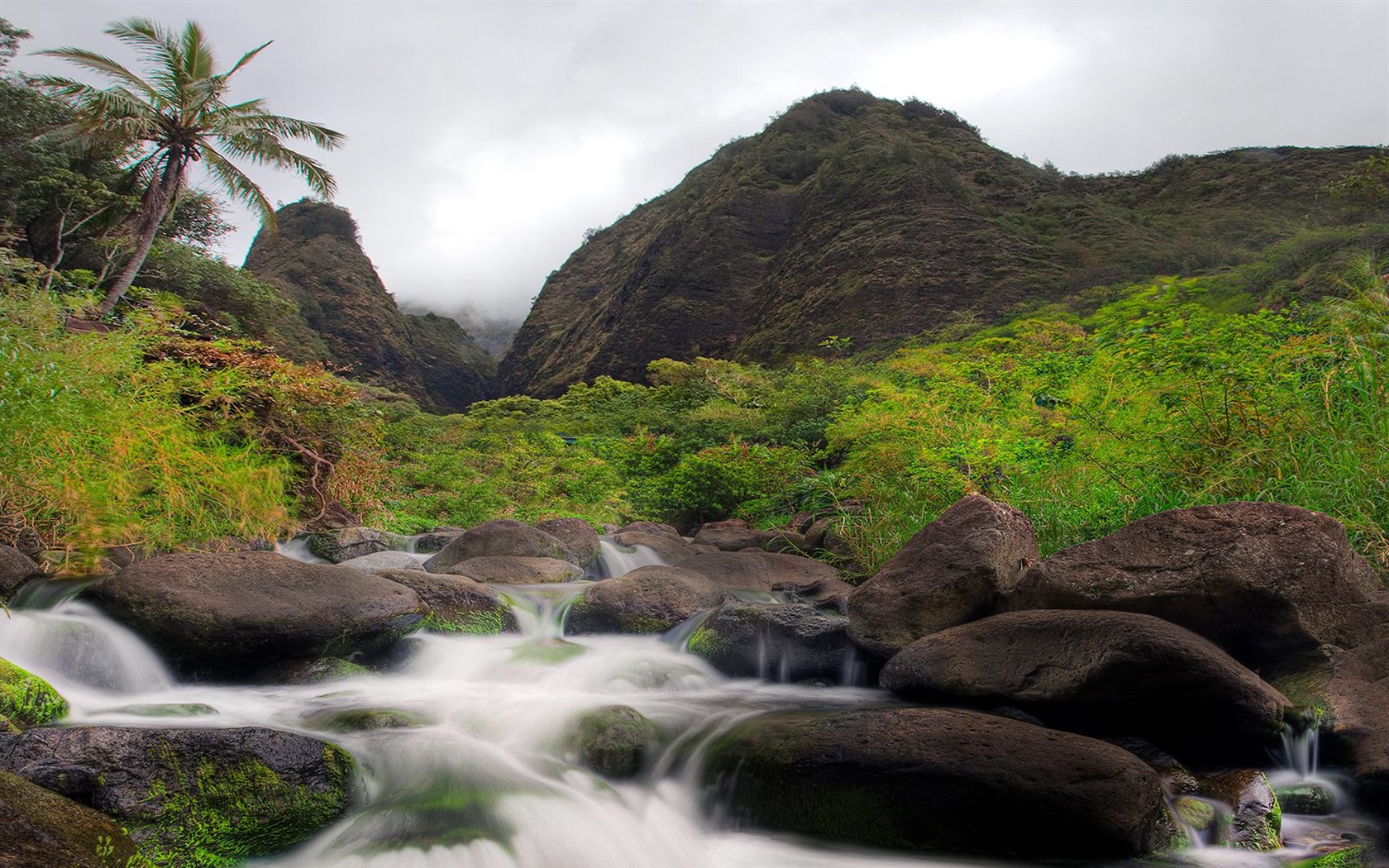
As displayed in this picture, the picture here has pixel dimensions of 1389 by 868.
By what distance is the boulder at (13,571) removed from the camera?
15.1 ft

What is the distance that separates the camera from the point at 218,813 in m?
2.73

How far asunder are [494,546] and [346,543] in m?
1.56

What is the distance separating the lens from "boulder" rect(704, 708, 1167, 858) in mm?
2891

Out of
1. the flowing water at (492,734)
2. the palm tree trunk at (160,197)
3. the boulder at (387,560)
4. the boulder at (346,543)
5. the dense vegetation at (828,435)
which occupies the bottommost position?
the flowing water at (492,734)

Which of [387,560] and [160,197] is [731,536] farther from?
[160,197]

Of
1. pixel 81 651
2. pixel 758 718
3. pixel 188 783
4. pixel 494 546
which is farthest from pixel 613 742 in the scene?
pixel 494 546

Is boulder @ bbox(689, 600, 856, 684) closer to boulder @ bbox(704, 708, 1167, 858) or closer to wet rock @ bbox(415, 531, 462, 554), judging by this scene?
boulder @ bbox(704, 708, 1167, 858)

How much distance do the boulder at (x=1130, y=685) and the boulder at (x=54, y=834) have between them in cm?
361

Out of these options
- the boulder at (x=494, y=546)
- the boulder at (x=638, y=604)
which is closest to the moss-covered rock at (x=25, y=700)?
the boulder at (x=638, y=604)

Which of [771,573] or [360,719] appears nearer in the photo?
[360,719]

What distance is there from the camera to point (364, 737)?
151 inches

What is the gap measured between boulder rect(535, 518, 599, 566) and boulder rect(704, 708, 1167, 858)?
609 cm

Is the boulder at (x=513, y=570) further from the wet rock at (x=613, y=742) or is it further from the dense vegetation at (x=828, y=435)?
the wet rock at (x=613, y=742)

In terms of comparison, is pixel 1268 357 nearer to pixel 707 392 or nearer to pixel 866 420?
pixel 866 420
